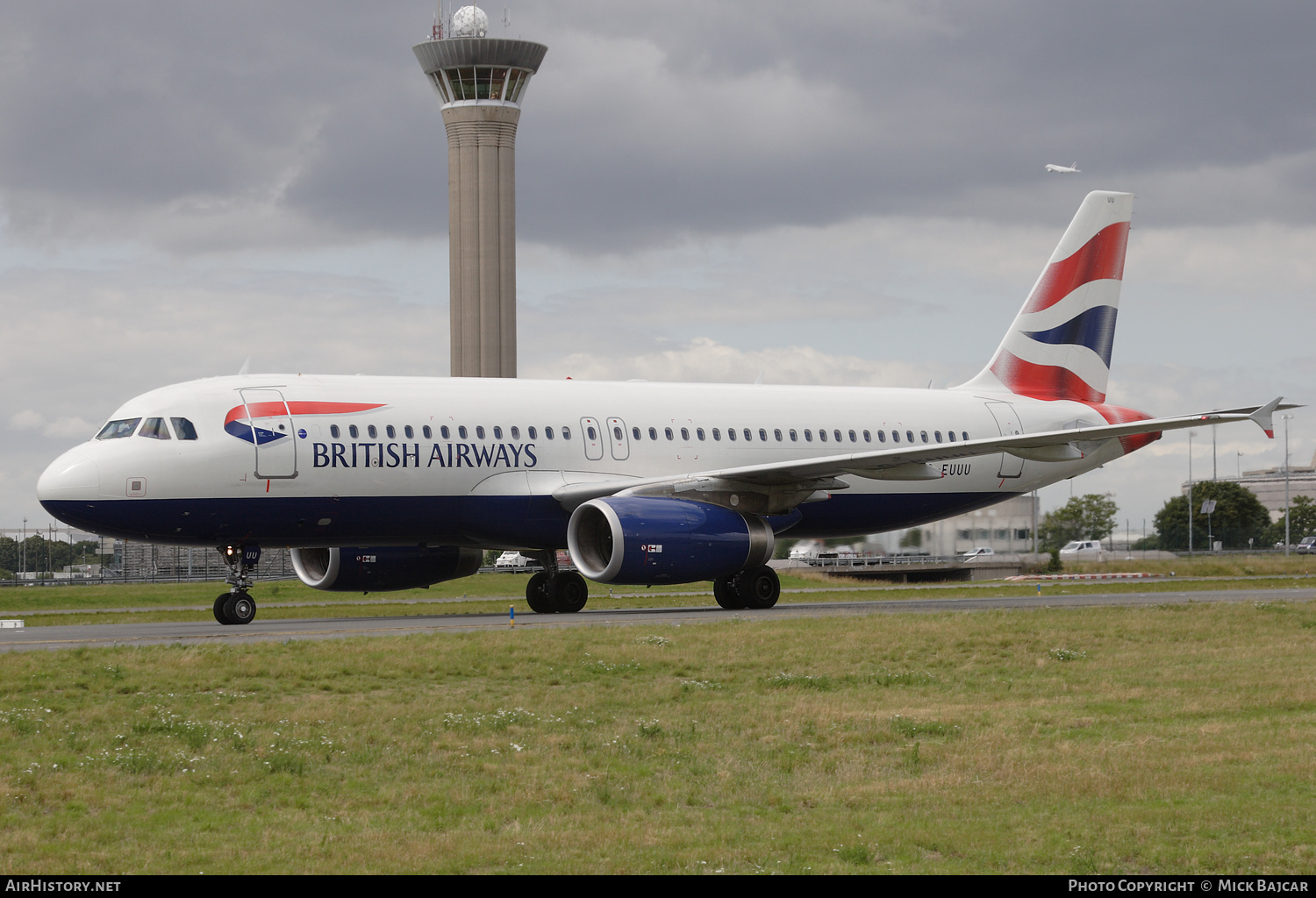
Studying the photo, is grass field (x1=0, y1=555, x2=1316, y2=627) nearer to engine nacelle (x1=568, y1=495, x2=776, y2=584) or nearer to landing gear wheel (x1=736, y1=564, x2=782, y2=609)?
landing gear wheel (x1=736, y1=564, x2=782, y2=609)

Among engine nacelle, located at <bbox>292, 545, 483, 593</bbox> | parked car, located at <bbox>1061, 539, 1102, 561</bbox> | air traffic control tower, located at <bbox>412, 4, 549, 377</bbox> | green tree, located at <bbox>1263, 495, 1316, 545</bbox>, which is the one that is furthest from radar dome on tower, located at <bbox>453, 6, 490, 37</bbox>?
engine nacelle, located at <bbox>292, 545, 483, 593</bbox>

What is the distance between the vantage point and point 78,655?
1653cm

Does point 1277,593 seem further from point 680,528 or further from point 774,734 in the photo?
point 774,734

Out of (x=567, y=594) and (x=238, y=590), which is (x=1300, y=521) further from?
(x=238, y=590)

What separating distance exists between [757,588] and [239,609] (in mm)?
9410

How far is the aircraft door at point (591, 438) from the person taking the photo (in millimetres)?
26641

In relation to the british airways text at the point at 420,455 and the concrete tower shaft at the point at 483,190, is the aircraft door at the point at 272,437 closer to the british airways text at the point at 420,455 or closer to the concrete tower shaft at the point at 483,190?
the british airways text at the point at 420,455

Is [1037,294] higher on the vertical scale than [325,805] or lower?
higher

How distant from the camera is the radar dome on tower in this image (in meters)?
104

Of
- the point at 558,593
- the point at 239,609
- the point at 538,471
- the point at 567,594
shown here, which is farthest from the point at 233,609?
the point at 567,594

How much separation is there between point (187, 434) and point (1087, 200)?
69.8ft

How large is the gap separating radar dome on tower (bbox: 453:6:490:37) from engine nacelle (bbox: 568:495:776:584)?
283ft

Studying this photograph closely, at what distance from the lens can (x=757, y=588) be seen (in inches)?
1065
